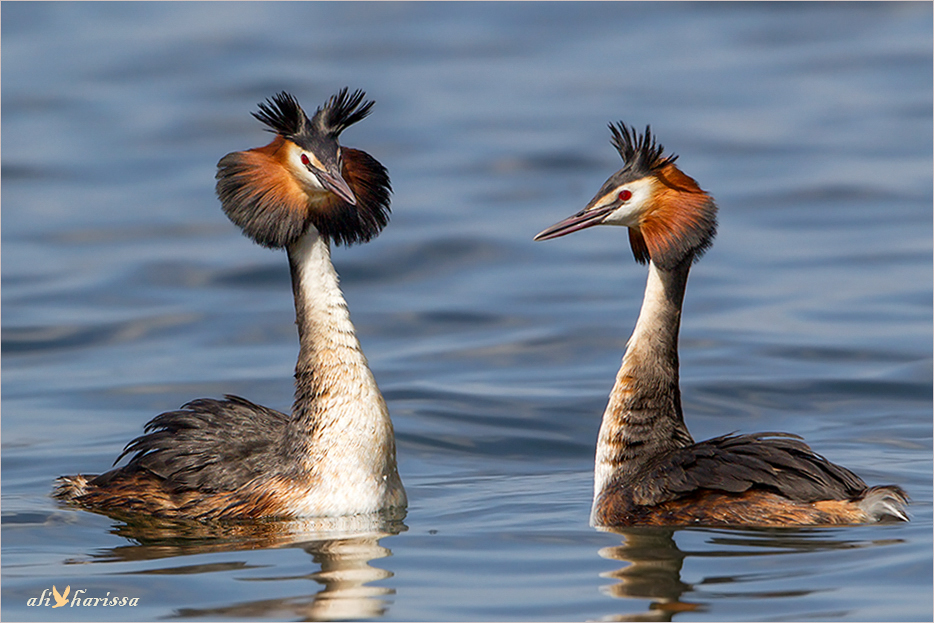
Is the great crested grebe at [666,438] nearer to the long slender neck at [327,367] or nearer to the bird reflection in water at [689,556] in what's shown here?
the bird reflection in water at [689,556]

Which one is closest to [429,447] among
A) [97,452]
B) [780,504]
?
[97,452]

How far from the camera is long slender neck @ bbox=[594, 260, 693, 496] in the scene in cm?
904

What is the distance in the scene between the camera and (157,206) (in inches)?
929

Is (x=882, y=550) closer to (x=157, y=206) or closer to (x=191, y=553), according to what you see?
(x=191, y=553)

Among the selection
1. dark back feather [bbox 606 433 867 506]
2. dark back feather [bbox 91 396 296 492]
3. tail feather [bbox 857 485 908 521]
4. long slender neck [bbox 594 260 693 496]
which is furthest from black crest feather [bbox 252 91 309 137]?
tail feather [bbox 857 485 908 521]

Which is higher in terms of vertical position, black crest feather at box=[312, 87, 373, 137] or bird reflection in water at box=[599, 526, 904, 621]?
black crest feather at box=[312, 87, 373, 137]

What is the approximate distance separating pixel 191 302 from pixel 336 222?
896cm

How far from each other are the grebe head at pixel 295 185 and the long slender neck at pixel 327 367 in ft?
0.44

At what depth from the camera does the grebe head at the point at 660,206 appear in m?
9.11

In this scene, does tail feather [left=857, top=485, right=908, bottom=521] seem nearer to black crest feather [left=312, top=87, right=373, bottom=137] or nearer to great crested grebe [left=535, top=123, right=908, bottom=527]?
great crested grebe [left=535, top=123, right=908, bottom=527]

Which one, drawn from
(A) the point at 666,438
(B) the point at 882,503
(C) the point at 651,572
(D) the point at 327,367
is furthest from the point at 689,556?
(D) the point at 327,367

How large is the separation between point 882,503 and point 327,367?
3.28m
